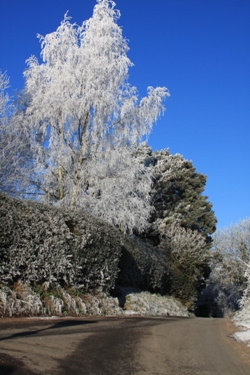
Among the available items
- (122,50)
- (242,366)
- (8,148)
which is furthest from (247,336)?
(122,50)

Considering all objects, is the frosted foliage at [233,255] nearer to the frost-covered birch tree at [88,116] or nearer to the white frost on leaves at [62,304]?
the frost-covered birch tree at [88,116]

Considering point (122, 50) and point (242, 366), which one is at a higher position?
point (122, 50)

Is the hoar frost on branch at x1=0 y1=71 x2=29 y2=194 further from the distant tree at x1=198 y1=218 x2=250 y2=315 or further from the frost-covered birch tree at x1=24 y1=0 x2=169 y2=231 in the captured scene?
the distant tree at x1=198 y1=218 x2=250 y2=315

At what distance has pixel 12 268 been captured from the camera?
378 inches

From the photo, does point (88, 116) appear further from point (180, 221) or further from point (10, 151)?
point (180, 221)

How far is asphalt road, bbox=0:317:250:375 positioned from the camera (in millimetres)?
4500

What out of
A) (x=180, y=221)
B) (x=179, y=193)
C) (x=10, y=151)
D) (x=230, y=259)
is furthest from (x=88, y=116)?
(x=230, y=259)

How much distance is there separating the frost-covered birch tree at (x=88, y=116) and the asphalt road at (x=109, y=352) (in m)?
11.6

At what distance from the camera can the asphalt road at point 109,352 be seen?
177 inches

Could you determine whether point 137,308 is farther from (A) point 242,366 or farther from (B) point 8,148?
(A) point 242,366

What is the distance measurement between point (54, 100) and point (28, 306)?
1141 centimetres

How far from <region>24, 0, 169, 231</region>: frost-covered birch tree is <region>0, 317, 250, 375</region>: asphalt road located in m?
11.6

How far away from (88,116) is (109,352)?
14.9 metres

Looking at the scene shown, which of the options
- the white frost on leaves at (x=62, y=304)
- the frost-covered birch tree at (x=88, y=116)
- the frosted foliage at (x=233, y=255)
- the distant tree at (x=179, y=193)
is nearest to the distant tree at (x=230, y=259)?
the frosted foliage at (x=233, y=255)
